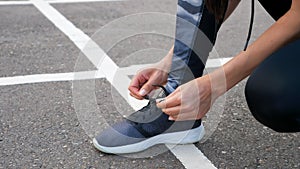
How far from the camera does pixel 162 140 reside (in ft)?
7.16

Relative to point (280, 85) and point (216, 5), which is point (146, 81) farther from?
point (280, 85)

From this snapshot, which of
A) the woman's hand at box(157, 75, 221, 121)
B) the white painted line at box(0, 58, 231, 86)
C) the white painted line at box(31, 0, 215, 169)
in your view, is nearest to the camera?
the woman's hand at box(157, 75, 221, 121)

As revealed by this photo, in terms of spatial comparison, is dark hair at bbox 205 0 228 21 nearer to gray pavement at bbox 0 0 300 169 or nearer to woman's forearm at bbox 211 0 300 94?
woman's forearm at bbox 211 0 300 94

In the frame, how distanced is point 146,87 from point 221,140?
18.2 inches

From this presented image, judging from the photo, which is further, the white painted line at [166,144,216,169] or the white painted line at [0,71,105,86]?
the white painted line at [0,71,105,86]

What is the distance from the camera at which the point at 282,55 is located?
5.41 feet

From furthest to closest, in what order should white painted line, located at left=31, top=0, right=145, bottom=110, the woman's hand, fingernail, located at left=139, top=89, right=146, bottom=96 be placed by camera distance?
white painted line, located at left=31, top=0, right=145, bottom=110, fingernail, located at left=139, top=89, right=146, bottom=96, the woman's hand

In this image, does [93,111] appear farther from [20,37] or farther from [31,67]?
[20,37]

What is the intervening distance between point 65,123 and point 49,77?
0.63m

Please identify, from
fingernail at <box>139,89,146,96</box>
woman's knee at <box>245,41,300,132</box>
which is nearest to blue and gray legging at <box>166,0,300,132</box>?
woman's knee at <box>245,41,300,132</box>

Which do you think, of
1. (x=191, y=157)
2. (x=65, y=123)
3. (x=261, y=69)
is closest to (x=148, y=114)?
(x=191, y=157)

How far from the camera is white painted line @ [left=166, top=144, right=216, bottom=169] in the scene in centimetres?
209

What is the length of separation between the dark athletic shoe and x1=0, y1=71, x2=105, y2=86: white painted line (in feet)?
2.86

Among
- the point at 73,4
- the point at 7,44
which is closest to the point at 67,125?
the point at 7,44
